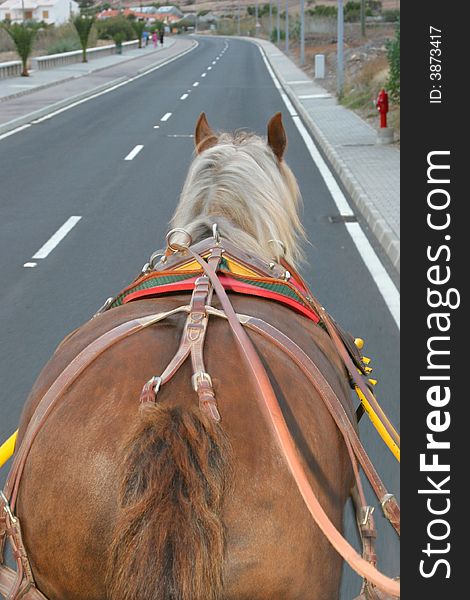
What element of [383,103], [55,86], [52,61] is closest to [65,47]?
[52,61]

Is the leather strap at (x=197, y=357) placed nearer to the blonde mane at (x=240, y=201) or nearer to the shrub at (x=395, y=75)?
the blonde mane at (x=240, y=201)

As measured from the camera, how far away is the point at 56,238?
11.5 meters

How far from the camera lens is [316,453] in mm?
2521

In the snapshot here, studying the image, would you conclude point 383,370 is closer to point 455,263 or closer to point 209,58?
point 455,263

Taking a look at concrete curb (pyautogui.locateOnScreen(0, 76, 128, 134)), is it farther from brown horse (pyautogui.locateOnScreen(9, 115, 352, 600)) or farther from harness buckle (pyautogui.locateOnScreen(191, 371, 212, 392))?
harness buckle (pyautogui.locateOnScreen(191, 371, 212, 392))

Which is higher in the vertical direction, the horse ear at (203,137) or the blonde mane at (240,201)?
the horse ear at (203,137)

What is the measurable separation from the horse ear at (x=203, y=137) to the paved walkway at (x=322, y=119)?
17.6 feet

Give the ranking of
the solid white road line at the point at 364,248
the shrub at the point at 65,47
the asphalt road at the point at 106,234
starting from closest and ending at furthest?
1. the asphalt road at the point at 106,234
2. the solid white road line at the point at 364,248
3. the shrub at the point at 65,47

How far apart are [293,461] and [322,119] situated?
22.6 metres

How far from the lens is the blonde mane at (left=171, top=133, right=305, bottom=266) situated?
3.60 metres

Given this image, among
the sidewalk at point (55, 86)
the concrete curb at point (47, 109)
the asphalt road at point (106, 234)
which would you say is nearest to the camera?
the asphalt road at point (106, 234)

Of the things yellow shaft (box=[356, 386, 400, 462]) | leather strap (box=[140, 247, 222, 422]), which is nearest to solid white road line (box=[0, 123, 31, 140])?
yellow shaft (box=[356, 386, 400, 462])

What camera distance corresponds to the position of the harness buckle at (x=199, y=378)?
7.60 feet

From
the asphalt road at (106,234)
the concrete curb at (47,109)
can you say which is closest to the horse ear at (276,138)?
the asphalt road at (106,234)
